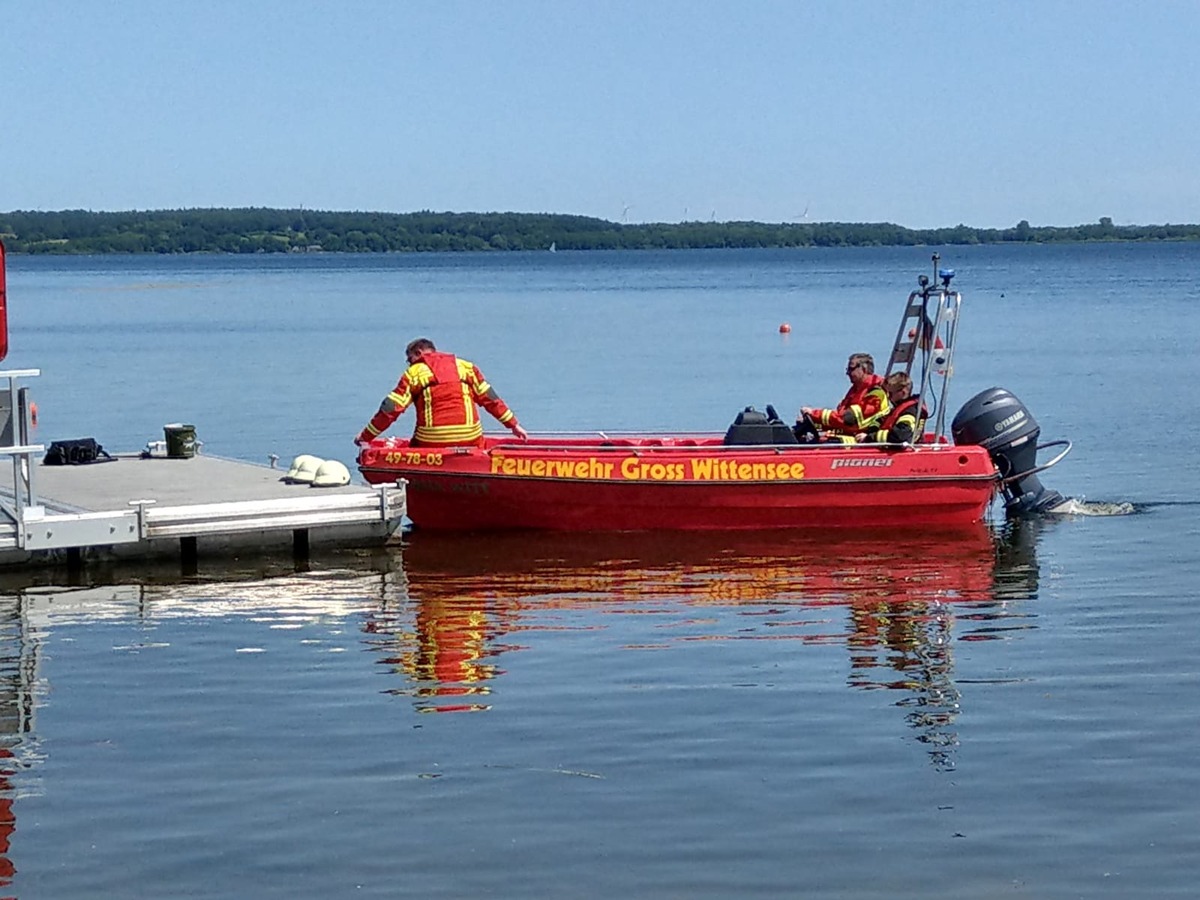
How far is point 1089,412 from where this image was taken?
24766mm

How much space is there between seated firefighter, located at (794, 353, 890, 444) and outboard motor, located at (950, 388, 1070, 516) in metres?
0.76

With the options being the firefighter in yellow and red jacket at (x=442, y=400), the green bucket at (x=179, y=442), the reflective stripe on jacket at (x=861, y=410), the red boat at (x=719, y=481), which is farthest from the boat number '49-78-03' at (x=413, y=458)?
the reflective stripe on jacket at (x=861, y=410)

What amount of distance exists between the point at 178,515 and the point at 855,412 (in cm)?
503

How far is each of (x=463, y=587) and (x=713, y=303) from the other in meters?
58.3

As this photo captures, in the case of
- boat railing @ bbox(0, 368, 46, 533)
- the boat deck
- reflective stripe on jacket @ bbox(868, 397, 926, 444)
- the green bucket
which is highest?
boat railing @ bbox(0, 368, 46, 533)

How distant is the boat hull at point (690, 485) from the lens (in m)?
14.2

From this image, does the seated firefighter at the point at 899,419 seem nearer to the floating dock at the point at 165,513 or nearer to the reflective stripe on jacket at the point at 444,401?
the reflective stripe on jacket at the point at 444,401

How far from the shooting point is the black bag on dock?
1545 cm

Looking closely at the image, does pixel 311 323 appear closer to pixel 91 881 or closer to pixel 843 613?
pixel 843 613

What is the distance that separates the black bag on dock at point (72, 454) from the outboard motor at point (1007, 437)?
6807 mm

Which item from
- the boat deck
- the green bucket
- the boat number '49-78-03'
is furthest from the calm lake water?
the green bucket

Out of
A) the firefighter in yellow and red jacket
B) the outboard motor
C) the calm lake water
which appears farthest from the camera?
the outboard motor

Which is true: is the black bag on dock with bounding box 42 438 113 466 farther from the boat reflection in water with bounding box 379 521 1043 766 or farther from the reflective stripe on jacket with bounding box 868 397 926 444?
the reflective stripe on jacket with bounding box 868 397 926 444

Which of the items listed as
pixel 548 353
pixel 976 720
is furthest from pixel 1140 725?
pixel 548 353
